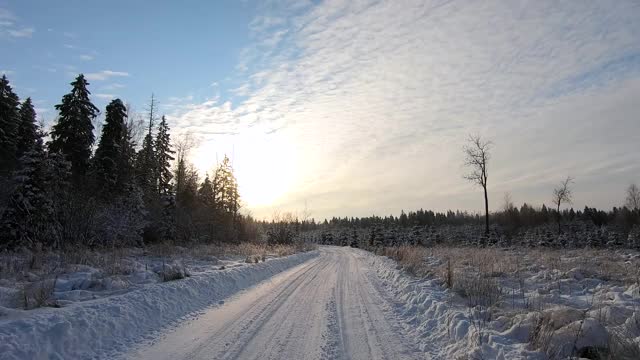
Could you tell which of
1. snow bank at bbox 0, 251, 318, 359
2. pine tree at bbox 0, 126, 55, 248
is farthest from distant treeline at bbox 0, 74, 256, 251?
snow bank at bbox 0, 251, 318, 359

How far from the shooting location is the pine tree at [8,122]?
109 feet

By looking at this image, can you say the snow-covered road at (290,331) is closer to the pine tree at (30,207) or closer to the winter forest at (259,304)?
the winter forest at (259,304)

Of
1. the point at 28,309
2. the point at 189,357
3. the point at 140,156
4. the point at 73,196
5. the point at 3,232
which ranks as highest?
the point at 140,156

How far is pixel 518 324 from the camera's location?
7.39m

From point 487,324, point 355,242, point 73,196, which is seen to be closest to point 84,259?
point 73,196

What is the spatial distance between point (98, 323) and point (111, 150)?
112 ft

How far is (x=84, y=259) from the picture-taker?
1733cm

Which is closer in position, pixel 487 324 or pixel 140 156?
pixel 487 324

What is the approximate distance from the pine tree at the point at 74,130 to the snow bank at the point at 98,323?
93.7ft

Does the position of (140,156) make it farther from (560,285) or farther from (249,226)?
(560,285)

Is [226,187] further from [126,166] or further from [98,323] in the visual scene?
[98,323]

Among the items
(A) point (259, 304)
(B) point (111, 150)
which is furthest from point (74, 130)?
(A) point (259, 304)

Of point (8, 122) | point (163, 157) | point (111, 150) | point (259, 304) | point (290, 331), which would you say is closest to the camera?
point (290, 331)

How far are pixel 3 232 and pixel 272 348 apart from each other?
2287 cm
